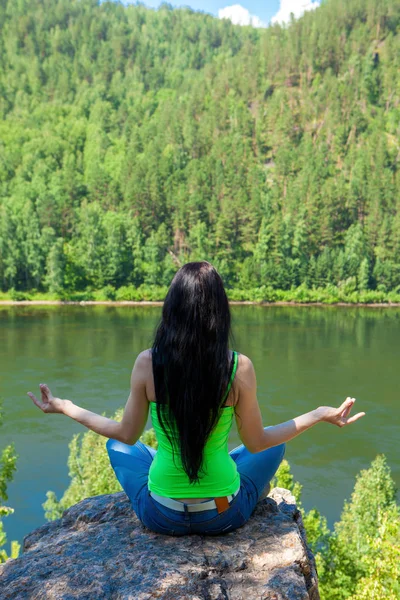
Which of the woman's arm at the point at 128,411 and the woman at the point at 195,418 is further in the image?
the woman's arm at the point at 128,411

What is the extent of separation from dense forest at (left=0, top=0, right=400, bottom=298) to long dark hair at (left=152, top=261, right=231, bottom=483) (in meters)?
74.4

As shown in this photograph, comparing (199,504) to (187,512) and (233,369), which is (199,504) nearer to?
(187,512)

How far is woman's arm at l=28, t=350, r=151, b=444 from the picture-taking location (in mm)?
2984

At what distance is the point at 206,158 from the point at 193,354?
4134 inches

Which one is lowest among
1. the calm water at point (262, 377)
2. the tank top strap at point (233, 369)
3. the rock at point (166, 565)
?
the calm water at point (262, 377)

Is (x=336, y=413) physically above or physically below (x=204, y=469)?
above

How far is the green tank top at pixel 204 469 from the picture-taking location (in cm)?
306

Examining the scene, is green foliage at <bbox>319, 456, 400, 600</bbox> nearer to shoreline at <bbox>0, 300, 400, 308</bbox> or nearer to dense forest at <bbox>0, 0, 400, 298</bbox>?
shoreline at <bbox>0, 300, 400, 308</bbox>

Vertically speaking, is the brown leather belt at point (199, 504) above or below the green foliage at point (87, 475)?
above

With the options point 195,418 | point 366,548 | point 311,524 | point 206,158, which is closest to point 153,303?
point 206,158

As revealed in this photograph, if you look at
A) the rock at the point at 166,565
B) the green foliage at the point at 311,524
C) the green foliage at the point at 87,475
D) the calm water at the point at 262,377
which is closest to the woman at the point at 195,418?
the rock at the point at 166,565

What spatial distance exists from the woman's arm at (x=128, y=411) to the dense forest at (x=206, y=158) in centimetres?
7390

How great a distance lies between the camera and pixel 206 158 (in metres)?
105

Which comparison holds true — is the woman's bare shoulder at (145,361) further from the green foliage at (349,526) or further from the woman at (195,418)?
the green foliage at (349,526)
